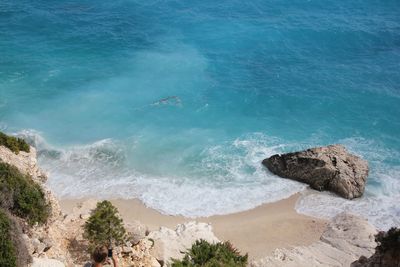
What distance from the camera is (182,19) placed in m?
77.4

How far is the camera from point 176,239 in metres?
31.8

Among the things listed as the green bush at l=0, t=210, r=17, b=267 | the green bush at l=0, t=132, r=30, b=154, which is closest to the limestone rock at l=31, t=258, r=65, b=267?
the green bush at l=0, t=210, r=17, b=267

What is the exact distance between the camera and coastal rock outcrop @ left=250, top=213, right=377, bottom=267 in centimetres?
3094

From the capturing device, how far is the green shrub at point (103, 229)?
84.3 ft

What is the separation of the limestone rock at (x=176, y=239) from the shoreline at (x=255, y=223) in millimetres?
3092

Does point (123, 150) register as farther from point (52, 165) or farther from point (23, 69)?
point (23, 69)

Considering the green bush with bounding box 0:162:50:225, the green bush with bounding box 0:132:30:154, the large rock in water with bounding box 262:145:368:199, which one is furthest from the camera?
the large rock in water with bounding box 262:145:368:199

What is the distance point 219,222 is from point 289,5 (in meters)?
56.5

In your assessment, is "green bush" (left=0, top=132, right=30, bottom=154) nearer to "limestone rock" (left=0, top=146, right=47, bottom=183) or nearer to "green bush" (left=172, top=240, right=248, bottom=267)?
"limestone rock" (left=0, top=146, right=47, bottom=183)

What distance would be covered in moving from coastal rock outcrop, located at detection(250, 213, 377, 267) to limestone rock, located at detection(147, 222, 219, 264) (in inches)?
174

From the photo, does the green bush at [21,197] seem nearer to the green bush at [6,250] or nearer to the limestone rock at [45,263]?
the green bush at [6,250]

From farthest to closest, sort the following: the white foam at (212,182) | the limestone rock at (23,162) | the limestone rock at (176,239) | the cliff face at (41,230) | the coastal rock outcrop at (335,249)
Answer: the white foam at (212,182) → the coastal rock outcrop at (335,249) → the limestone rock at (23,162) → the limestone rock at (176,239) → the cliff face at (41,230)

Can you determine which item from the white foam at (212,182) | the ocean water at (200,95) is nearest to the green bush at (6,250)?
the white foam at (212,182)

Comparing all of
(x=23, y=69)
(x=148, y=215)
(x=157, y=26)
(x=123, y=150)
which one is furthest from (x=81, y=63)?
(x=148, y=215)
